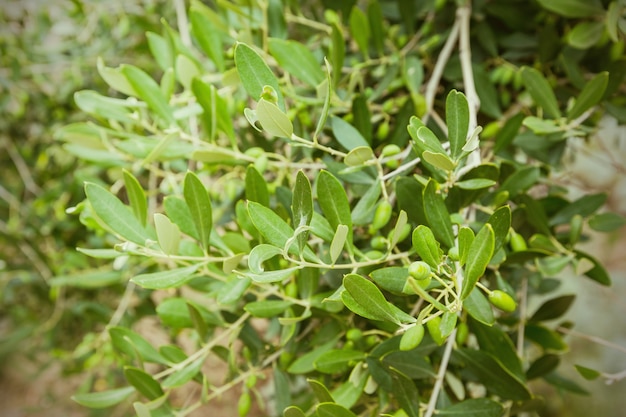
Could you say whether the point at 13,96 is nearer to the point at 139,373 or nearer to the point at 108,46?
the point at 108,46

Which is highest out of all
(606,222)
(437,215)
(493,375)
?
(437,215)

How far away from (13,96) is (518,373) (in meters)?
1.44

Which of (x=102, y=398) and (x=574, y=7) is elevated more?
(x=574, y=7)

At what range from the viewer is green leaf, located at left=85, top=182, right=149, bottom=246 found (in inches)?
20.6

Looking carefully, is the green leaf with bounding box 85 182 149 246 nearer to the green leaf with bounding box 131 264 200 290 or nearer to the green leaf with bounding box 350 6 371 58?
the green leaf with bounding box 131 264 200 290

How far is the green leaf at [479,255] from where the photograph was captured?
0.37 m

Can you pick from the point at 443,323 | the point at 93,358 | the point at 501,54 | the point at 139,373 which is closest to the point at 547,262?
the point at 443,323

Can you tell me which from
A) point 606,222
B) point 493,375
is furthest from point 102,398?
point 606,222

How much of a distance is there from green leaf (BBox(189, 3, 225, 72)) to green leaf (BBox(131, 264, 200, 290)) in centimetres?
33

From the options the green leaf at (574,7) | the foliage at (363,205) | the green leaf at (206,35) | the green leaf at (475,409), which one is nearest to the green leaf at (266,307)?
the foliage at (363,205)

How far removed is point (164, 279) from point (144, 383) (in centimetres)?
19

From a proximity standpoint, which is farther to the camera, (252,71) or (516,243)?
(516,243)

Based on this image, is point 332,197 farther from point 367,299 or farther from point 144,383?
point 144,383

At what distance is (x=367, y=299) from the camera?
→ 1.34ft
